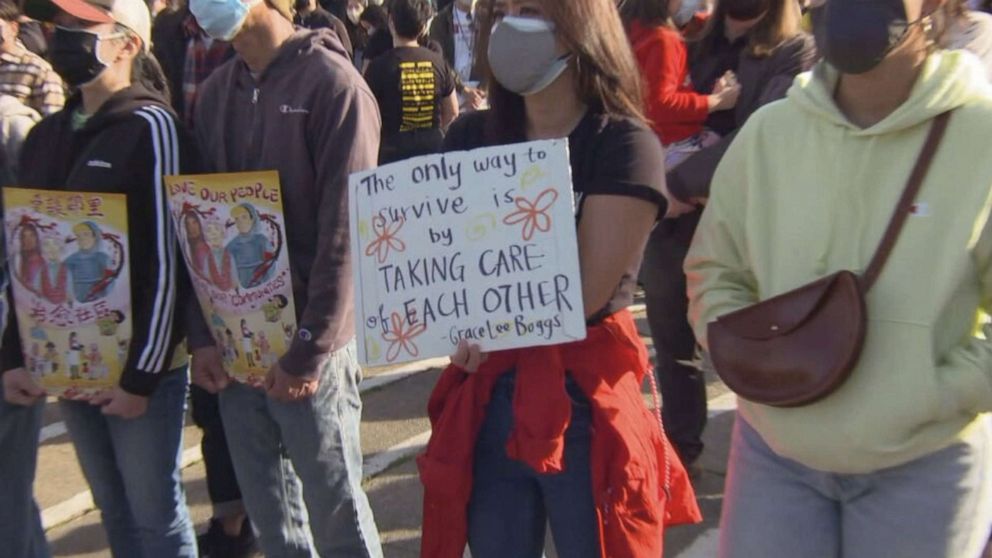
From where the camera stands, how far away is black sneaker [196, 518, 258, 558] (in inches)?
151

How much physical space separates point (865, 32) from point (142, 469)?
2106 millimetres

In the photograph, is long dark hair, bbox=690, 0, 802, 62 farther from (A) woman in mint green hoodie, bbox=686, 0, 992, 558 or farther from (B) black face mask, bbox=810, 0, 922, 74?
(B) black face mask, bbox=810, 0, 922, 74

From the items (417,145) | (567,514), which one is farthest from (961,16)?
(417,145)

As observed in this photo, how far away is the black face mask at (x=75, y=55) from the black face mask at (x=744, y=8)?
2.09 metres

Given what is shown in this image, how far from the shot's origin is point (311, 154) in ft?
9.14

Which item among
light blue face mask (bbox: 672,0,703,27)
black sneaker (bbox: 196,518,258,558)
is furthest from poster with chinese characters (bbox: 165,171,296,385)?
light blue face mask (bbox: 672,0,703,27)

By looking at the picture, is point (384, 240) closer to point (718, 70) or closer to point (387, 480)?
point (718, 70)

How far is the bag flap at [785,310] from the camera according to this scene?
197 centimetres

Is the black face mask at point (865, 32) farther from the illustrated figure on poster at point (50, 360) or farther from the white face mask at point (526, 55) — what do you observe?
the illustrated figure on poster at point (50, 360)

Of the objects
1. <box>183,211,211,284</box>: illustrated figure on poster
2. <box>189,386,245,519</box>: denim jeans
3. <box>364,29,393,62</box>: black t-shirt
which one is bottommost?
<box>189,386,245,519</box>: denim jeans

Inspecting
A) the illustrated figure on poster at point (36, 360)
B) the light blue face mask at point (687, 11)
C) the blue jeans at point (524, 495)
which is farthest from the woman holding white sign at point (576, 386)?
the light blue face mask at point (687, 11)

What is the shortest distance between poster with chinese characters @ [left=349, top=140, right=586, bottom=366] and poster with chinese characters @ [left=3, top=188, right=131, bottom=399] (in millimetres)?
777

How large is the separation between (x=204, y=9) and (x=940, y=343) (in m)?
1.89

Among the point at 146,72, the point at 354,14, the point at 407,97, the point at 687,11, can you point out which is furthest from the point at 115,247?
the point at 354,14
